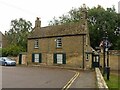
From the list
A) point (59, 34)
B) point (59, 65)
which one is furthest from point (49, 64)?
point (59, 34)

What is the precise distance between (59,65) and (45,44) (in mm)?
4944

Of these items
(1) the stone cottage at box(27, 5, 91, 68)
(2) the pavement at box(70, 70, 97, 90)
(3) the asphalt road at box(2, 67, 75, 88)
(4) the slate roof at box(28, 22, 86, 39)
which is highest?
(4) the slate roof at box(28, 22, 86, 39)

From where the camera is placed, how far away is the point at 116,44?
2413 inches

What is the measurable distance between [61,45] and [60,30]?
310 cm

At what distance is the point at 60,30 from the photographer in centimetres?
4781

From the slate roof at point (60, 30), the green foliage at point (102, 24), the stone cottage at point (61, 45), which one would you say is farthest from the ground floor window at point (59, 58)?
the green foliage at point (102, 24)

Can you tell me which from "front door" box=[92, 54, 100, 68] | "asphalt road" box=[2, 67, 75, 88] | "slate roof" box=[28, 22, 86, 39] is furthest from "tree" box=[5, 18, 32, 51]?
"asphalt road" box=[2, 67, 75, 88]

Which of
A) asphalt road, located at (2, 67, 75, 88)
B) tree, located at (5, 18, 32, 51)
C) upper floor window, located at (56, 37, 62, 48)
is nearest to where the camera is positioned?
asphalt road, located at (2, 67, 75, 88)

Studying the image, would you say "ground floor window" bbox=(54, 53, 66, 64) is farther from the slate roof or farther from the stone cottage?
the slate roof

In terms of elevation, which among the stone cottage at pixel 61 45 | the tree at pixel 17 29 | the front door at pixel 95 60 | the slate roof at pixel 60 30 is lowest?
the front door at pixel 95 60

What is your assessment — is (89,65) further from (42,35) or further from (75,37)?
(42,35)

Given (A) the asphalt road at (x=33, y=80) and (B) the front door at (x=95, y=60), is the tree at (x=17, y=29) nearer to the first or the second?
(B) the front door at (x=95, y=60)

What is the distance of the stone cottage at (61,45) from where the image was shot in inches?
1714

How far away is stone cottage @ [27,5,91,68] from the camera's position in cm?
4353
